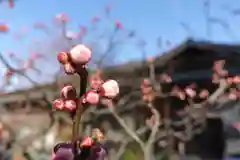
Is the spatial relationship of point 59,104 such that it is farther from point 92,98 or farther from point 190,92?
point 190,92

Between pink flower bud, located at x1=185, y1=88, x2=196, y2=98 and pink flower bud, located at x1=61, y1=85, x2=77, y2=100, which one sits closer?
pink flower bud, located at x1=61, y1=85, x2=77, y2=100

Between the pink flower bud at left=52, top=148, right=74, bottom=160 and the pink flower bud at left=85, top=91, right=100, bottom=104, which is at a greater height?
the pink flower bud at left=85, top=91, right=100, bottom=104

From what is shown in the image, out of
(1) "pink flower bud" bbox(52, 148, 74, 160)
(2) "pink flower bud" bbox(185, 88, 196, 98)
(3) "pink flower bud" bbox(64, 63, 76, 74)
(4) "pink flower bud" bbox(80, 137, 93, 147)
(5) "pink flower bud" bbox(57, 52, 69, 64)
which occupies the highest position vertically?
(2) "pink flower bud" bbox(185, 88, 196, 98)

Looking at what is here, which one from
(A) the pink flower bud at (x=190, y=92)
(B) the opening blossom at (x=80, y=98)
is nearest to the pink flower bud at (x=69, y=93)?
(B) the opening blossom at (x=80, y=98)

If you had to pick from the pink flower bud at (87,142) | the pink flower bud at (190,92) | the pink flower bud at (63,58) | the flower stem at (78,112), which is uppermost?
the pink flower bud at (190,92)

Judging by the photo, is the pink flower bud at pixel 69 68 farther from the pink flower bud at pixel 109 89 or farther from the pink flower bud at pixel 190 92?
the pink flower bud at pixel 190 92

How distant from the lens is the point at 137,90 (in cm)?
518

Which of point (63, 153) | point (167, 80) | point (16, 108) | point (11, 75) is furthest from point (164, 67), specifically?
point (63, 153)

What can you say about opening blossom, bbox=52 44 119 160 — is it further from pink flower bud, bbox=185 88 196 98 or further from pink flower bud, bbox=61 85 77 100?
pink flower bud, bbox=185 88 196 98

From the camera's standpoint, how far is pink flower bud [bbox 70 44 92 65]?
557mm

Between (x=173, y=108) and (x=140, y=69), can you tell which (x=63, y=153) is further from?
(x=173, y=108)

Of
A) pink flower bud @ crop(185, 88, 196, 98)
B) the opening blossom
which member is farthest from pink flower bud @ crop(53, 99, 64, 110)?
pink flower bud @ crop(185, 88, 196, 98)

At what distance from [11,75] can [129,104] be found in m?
1.67

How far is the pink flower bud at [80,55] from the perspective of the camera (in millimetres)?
557
